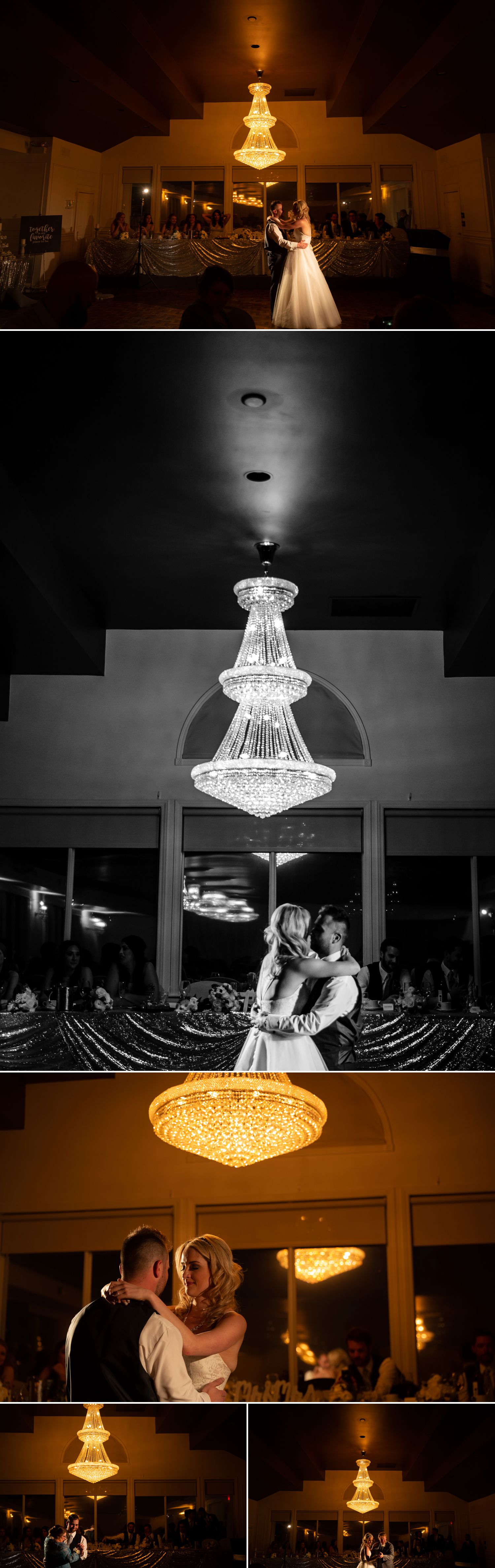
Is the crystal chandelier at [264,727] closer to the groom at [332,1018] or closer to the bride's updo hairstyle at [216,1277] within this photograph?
the groom at [332,1018]

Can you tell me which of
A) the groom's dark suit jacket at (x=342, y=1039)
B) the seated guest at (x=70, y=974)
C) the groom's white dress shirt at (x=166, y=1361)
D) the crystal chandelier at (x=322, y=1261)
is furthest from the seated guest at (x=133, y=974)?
the groom's white dress shirt at (x=166, y=1361)

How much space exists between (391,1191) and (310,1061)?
71 centimetres

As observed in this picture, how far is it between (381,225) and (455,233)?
290mm

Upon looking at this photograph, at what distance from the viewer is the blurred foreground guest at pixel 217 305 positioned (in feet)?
15.8

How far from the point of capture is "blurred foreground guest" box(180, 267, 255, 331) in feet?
15.8

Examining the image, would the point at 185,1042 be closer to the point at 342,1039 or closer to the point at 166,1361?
the point at 342,1039

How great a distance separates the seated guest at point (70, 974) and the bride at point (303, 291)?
315 cm

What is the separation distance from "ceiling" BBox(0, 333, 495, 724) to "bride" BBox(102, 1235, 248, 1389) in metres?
2.93

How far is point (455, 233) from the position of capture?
475 centimetres

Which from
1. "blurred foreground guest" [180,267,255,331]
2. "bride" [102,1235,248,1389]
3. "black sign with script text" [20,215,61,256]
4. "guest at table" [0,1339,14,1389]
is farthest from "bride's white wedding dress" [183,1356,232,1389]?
"black sign with script text" [20,215,61,256]

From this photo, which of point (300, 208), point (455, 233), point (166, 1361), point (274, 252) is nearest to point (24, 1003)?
point (166, 1361)

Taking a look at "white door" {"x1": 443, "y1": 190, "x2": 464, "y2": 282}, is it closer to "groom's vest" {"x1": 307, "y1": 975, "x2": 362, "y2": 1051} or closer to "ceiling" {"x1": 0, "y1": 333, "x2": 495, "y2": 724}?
"ceiling" {"x1": 0, "y1": 333, "x2": 495, "y2": 724}

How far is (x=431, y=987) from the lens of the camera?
625 centimetres

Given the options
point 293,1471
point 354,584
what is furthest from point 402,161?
point 293,1471
